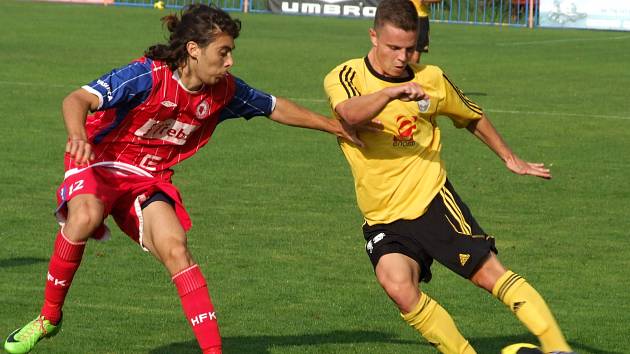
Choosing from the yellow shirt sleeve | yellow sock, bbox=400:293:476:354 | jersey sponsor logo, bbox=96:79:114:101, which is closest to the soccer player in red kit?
jersey sponsor logo, bbox=96:79:114:101

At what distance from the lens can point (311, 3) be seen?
1657 inches

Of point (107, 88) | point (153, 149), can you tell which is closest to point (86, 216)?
point (153, 149)

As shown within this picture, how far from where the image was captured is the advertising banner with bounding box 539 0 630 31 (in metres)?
38.1

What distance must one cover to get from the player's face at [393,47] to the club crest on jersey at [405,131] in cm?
23

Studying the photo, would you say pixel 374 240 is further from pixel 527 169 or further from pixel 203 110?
pixel 203 110

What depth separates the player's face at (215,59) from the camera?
23.3 ft

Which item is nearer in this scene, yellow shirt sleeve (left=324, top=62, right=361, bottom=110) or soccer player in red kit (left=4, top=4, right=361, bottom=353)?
soccer player in red kit (left=4, top=4, right=361, bottom=353)

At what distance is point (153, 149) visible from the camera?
738cm

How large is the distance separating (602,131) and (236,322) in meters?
10.6

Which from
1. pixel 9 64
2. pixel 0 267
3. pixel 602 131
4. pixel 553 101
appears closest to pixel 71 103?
pixel 0 267

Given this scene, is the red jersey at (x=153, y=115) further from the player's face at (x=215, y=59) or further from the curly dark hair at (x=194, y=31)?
the player's face at (x=215, y=59)

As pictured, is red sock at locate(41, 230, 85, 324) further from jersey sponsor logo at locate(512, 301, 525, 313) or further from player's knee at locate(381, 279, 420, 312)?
jersey sponsor logo at locate(512, 301, 525, 313)

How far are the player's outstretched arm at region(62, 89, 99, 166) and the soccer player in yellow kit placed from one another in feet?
4.18

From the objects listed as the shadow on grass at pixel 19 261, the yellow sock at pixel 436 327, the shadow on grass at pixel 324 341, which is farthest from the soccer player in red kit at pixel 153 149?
the shadow on grass at pixel 19 261
